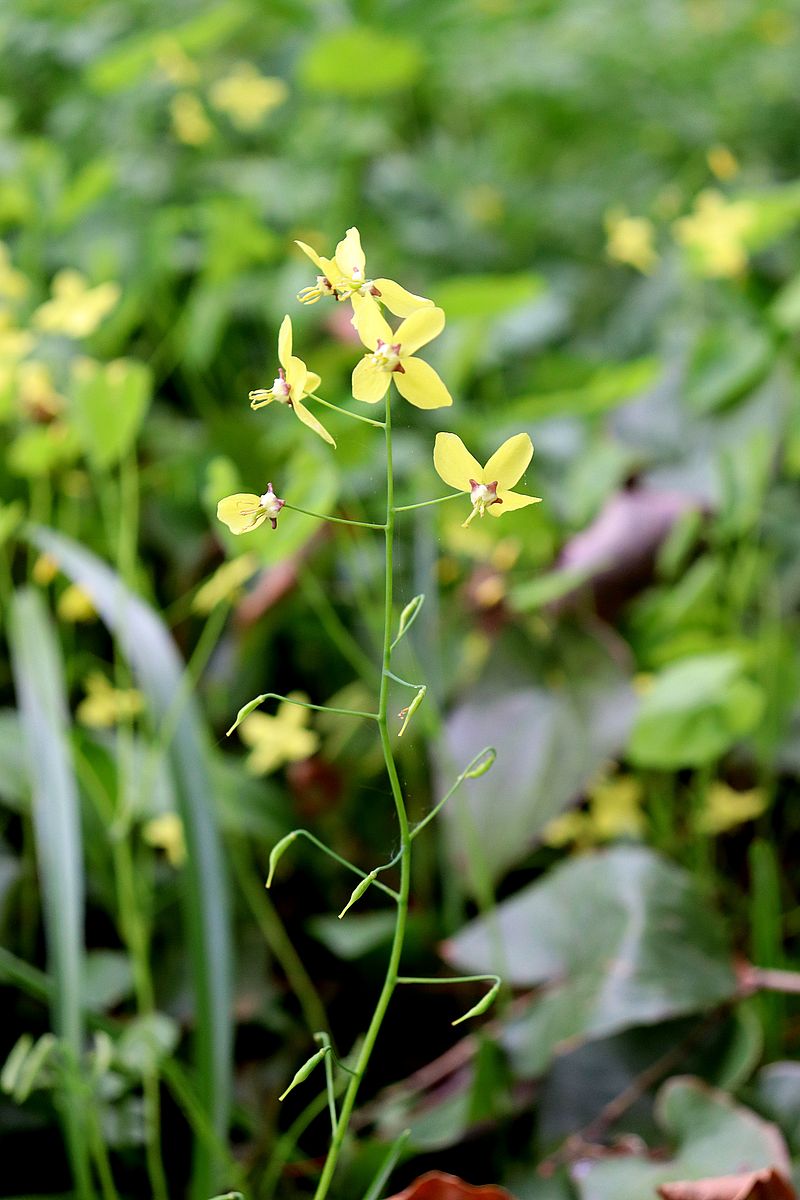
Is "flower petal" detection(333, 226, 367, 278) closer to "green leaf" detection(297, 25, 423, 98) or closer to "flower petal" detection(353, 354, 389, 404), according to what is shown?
"flower petal" detection(353, 354, 389, 404)

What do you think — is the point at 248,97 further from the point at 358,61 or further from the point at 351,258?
the point at 351,258

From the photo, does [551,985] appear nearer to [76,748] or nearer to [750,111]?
[76,748]

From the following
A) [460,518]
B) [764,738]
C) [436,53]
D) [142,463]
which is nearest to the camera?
[764,738]

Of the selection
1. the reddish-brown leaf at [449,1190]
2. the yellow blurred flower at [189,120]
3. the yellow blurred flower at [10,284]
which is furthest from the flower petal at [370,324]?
the yellow blurred flower at [189,120]

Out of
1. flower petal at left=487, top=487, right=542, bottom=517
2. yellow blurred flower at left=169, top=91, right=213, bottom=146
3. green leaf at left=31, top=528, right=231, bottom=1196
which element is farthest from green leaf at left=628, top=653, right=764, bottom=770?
yellow blurred flower at left=169, top=91, right=213, bottom=146

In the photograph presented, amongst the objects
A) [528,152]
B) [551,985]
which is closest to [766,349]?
[551,985]

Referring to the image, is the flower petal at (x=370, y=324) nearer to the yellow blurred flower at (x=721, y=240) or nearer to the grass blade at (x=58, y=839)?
the grass blade at (x=58, y=839)

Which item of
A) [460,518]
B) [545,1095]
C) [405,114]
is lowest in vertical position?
[545,1095]
